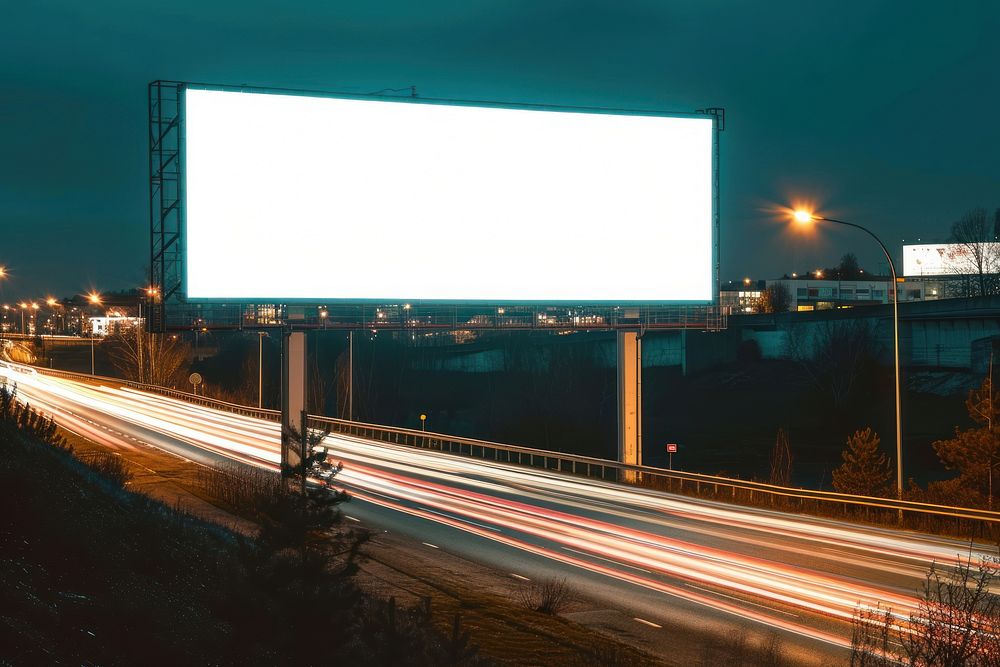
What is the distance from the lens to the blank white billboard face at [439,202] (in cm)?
2358

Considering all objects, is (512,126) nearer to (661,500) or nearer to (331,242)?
(331,242)

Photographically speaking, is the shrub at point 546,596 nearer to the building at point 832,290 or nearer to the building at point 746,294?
the building at point 746,294

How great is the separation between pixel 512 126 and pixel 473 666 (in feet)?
62.3

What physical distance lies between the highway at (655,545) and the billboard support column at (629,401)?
2.05 m

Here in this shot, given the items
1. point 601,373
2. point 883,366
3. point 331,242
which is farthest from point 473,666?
point 883,366

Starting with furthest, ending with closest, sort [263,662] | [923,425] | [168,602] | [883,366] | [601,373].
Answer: [883,366] < [601,373] < [923,425] < [168,602] < [263,662]

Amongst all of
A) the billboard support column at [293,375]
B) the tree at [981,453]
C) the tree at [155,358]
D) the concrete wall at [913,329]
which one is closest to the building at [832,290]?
the concrete wall at [913,329]

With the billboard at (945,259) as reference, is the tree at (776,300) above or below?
below

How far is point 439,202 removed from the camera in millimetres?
24938

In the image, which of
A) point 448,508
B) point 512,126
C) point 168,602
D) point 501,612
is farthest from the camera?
point 512,126

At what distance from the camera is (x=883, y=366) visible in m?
73.5

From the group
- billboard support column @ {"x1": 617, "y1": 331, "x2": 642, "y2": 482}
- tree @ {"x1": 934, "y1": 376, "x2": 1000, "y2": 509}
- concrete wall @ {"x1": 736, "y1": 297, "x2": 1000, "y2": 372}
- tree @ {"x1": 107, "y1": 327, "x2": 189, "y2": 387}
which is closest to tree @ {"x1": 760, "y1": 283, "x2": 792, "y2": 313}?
concrete wall @ {"x1": 736, "y1": 297, "x2": 1000, "y2": 372}

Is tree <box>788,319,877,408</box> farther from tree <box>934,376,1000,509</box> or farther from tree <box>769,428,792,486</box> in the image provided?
tree <box>934,376,1000,509</box>

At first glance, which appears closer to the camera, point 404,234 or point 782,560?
point 782,560
